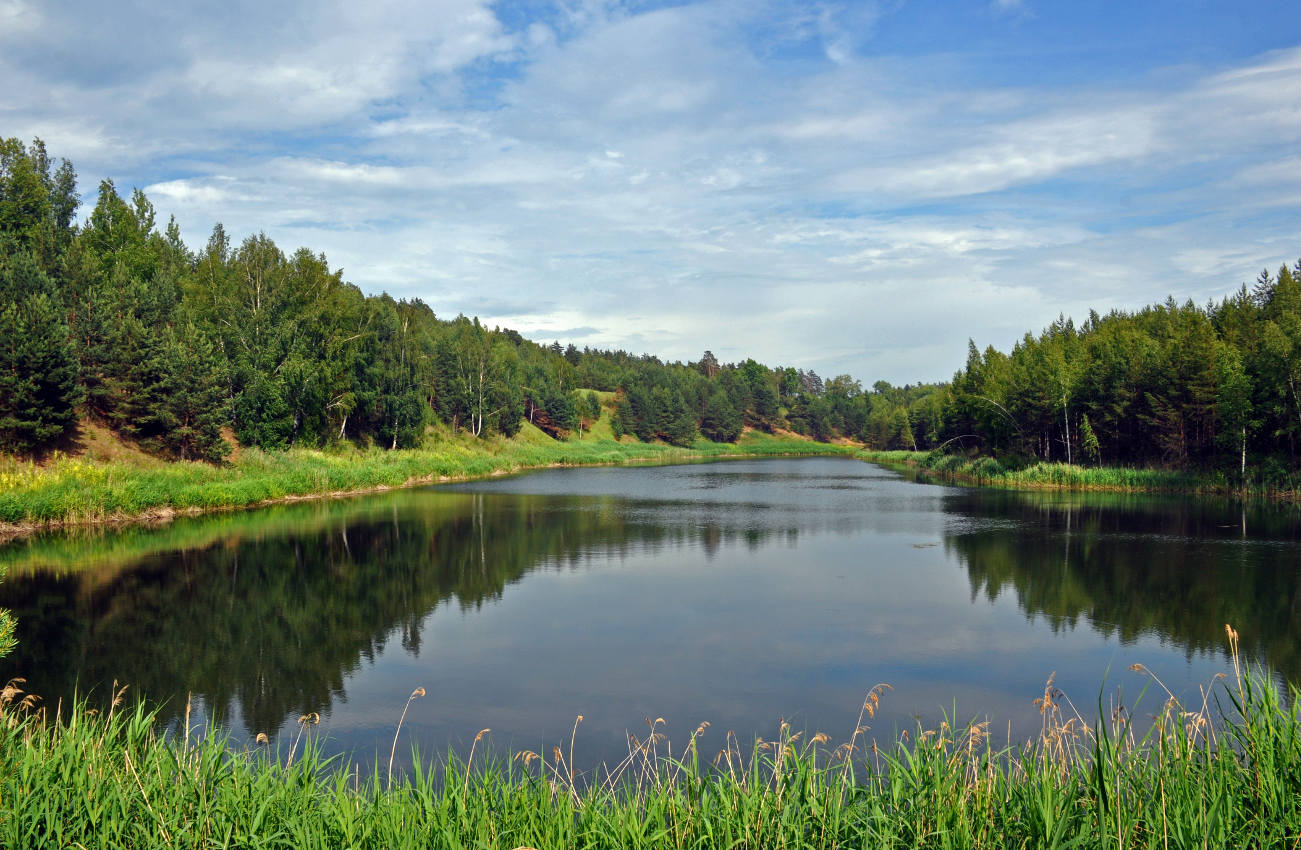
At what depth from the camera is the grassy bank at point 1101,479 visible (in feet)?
125

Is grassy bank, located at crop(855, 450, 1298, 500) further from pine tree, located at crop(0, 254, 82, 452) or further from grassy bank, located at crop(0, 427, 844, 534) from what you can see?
pine tree, located at crop(0, 254, 82, 452)

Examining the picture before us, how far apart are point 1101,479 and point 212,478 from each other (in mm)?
45165

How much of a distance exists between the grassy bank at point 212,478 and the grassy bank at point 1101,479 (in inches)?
1466

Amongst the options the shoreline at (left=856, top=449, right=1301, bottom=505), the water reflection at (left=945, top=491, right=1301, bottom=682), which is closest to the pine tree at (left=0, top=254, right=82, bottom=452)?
the water reflection at (left=945, top=491, right=1301, bottom=682)

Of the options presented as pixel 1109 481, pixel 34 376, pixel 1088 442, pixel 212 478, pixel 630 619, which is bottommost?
pixel 630 619

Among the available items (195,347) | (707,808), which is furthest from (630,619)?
(195,347)

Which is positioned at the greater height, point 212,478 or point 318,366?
point 318,366

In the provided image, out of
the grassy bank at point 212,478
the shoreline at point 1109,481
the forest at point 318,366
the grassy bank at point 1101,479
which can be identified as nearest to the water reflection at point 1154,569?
the shoreline at point 1109,481

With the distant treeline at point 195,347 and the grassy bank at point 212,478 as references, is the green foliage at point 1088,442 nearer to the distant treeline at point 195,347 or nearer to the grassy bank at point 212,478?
the grassy bank at point 212,478

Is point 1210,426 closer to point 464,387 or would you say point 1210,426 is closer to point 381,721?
point 381,721

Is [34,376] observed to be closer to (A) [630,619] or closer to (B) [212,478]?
(B) [212,478]

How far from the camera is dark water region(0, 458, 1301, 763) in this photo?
1126 centimetres

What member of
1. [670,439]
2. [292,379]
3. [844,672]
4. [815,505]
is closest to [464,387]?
[292,379]

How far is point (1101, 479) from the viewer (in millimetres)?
42781
